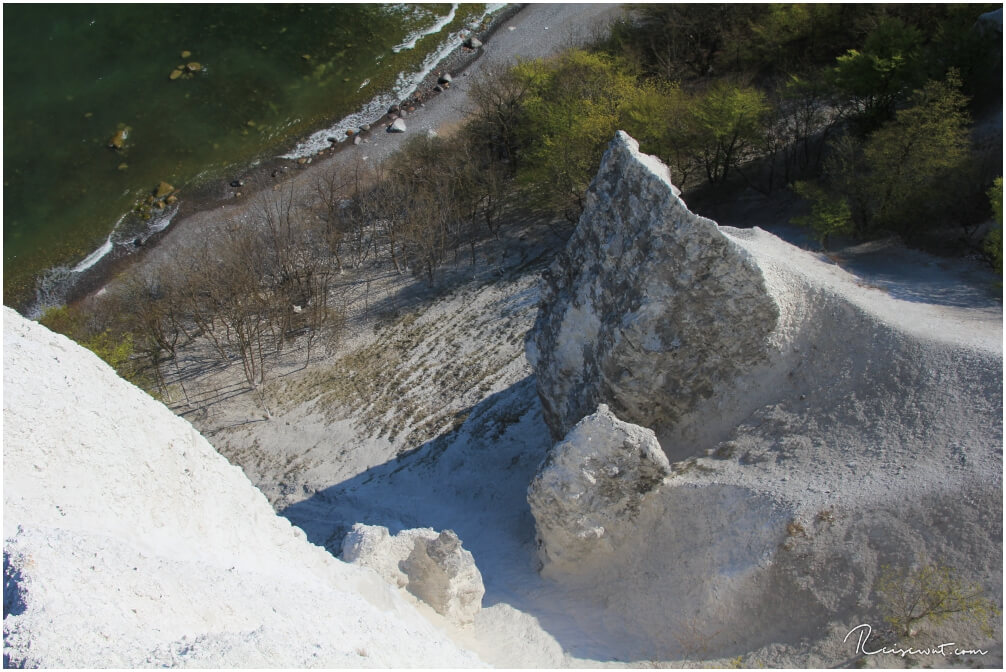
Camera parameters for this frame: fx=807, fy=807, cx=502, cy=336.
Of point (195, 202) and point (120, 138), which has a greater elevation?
point (120, 138)

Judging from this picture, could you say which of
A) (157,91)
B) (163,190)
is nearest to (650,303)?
(163,190)

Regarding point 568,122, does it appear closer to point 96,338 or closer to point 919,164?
point 919,164

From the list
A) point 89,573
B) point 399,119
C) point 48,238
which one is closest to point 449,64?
point 399,119

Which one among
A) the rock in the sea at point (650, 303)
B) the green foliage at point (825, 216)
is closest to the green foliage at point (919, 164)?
the green foliage at point (825, 216)

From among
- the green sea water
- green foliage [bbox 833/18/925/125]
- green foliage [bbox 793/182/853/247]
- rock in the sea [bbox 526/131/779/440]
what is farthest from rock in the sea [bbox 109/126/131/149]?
green foliage [bbox 833/18/925/125]

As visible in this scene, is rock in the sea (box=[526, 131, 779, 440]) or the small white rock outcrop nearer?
the small white rock outcrop

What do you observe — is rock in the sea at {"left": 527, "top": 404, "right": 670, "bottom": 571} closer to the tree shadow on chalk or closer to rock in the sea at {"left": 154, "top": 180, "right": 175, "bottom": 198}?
the tree shadow on chalk

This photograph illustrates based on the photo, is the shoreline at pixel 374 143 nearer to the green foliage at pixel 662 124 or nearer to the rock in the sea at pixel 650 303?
the green foliage at pixel 662 124
